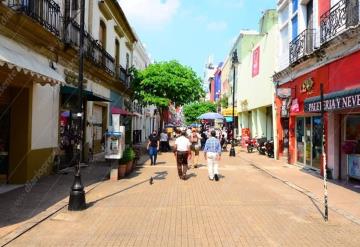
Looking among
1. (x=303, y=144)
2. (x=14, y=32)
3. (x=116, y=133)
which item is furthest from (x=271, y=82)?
(x=14, y=32)

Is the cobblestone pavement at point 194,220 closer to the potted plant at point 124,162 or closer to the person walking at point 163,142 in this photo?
the potted plant at point 124,162

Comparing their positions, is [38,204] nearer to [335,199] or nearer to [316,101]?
[335,199]

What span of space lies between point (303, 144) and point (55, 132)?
10015 millimetres

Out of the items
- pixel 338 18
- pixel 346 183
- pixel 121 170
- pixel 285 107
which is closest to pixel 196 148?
pixel 285 107

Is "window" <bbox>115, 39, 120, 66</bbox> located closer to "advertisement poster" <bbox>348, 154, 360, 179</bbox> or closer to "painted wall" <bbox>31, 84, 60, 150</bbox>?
"painted wall" <bbox>31, 84, 60, 150</bbox>

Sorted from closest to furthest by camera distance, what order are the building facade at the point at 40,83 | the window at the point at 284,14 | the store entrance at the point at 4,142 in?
the building facade at the point at 40,83, the store entrance at the point at 4,142, the window at the point at 284,14

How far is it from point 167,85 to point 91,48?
8663 millimetres

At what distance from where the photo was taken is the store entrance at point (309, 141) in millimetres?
16406

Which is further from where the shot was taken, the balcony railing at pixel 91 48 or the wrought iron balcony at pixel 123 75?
the wrought iron balcony at pixel 123 75

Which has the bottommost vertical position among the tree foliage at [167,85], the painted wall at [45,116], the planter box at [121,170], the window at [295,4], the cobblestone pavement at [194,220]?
the cobblestone pavement at [194,220]

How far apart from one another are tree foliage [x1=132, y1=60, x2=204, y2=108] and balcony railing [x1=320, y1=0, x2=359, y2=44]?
44.1ft

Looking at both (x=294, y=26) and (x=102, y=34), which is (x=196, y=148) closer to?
(x=294, y=26)

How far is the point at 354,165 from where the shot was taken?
13.5 meters

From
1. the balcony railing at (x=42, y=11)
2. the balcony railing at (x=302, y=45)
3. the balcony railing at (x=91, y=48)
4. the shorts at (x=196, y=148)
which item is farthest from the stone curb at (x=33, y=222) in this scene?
the balcony railing at (x=302, y=45)
